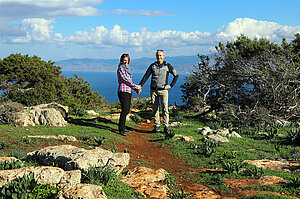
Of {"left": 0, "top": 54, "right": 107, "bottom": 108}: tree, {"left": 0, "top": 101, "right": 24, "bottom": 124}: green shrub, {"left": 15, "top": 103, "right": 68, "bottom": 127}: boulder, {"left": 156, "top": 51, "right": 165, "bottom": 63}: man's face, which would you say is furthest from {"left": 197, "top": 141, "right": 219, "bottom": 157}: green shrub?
{"left": 0, "top": 54, "right": 107, "bottom": 108}: tree

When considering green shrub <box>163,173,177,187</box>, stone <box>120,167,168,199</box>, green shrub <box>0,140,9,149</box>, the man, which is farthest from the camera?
the man

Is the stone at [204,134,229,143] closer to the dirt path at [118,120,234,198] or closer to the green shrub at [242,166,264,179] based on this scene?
the dirt path at [118,120,234,198]

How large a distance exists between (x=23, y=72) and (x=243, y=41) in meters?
17.5

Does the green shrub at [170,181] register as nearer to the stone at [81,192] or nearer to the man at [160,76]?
the stone at [81,192]

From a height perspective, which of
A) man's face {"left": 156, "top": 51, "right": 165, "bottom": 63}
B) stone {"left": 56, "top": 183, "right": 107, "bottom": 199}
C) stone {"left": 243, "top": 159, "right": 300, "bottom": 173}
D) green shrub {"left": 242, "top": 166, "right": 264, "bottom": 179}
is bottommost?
A: stone {"left": 243, "top": 159, "right": 300, "bottom": 173}

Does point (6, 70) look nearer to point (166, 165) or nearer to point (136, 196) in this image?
point (166, 165)

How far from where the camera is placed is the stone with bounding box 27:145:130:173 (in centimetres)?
564

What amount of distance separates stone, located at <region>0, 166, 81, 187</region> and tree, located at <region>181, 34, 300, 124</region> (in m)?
10.6

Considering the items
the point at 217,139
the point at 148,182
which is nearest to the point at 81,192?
the point at 148,182

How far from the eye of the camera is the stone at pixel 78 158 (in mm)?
5637

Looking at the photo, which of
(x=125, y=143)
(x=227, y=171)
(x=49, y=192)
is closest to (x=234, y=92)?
(x=125, y=143)

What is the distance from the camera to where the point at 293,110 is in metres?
13.9

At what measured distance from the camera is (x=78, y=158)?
18.7ft

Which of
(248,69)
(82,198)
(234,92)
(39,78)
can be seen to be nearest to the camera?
(82,198)
